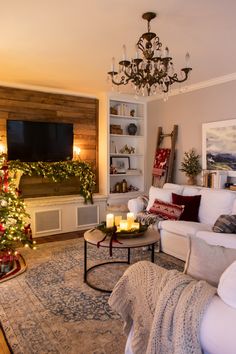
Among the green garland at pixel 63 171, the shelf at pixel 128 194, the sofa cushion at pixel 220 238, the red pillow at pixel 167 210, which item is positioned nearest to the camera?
the sofa cushion at pixel 220 238

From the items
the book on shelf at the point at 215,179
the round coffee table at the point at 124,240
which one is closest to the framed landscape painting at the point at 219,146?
the book on shelf at the point at 215,179

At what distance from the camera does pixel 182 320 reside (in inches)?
48.4

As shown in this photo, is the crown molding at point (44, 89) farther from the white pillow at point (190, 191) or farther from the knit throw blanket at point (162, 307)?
the knit throw blanket at point (162, 307)

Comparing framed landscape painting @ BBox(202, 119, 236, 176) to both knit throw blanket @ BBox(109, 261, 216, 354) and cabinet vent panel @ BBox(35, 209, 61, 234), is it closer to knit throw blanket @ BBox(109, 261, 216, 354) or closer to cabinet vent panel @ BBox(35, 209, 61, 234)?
cabinet vent panel @ BBox(35, 209, 61, 234)

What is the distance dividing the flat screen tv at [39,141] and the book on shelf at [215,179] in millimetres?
2425

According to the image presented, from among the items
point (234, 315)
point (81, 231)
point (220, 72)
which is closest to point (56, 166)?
point (81, 231)

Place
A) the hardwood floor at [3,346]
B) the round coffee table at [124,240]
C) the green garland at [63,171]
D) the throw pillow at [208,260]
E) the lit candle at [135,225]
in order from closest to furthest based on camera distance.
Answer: the throw pillow at [208,260] < the hardwood floor at [3,346] < the round coffee table at [124,240] < the lit candle at [135,225] < the green garland at [63,171]

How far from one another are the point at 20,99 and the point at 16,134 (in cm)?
62

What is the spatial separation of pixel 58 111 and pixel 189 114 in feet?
7.73

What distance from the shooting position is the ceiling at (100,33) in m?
2.25

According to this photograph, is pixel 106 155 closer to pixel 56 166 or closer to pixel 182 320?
pixel 56 166

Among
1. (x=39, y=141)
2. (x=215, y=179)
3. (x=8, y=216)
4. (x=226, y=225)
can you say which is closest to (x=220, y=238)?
(x=226, y=225)

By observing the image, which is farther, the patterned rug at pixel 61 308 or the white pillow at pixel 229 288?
the patterned rug at pixel 61 308

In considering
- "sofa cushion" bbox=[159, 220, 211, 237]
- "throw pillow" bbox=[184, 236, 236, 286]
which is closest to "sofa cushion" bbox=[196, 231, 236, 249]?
"sofa cushion" bbox=[159, 220, 211, 237]
